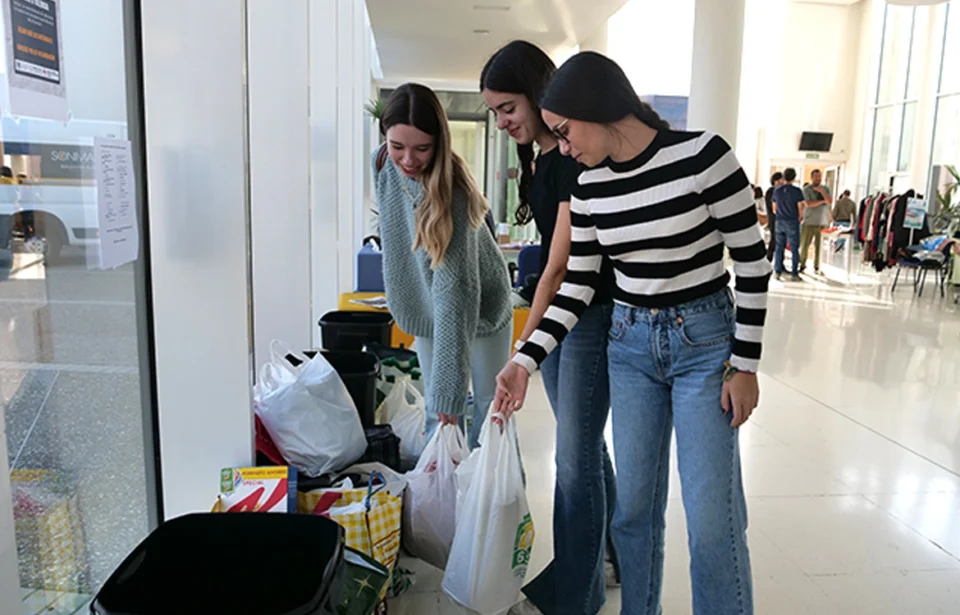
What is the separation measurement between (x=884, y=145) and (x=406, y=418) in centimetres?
1537

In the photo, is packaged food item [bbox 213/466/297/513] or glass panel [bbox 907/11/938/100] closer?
packaged food item [bbox 213/466/297/513]

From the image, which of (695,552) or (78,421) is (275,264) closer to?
(78,421)

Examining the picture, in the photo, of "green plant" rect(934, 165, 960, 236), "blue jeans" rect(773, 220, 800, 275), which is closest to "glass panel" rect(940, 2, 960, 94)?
"green plant" rect(934, 165, 960, 236)

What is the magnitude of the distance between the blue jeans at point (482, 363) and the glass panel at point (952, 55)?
43.5 ft

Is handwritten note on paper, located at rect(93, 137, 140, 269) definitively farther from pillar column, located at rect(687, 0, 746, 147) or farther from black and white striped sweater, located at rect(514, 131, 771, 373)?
pillar column, located at rect(687, 0, 746, 147)

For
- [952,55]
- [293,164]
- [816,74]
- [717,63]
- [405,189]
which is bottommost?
[405,189]

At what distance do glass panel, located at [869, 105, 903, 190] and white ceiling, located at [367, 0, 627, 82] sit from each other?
8.35 meters

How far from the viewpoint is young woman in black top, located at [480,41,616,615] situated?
172 centimetres

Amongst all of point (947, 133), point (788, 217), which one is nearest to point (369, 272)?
point (788, 217)

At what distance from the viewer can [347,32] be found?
4.98 m

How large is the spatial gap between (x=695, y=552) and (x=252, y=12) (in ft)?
8.88

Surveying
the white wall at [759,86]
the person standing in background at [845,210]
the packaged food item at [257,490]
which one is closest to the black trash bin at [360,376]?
the packaged food item at [257,490]

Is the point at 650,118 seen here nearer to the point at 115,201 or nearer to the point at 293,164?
the point at 115,201

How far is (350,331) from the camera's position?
3348 millimetres
